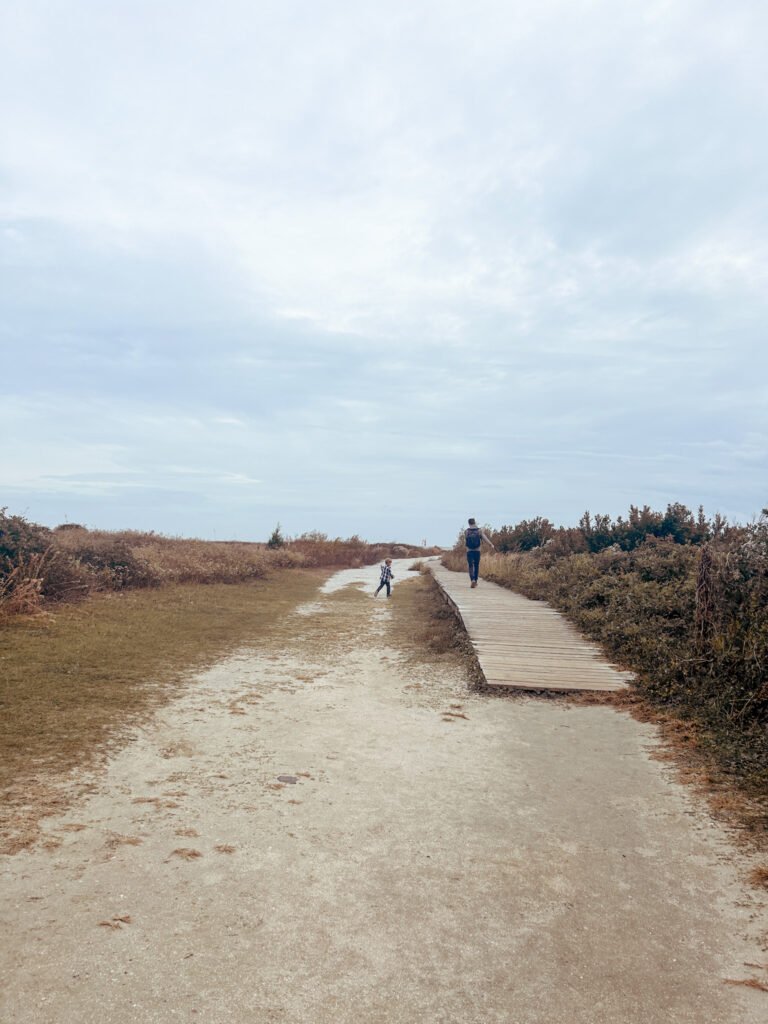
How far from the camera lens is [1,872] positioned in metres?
3.46

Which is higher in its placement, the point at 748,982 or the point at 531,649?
the point at 531,649

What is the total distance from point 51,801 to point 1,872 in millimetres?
937

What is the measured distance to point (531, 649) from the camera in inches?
373

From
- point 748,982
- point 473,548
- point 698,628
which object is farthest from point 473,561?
point 748,982

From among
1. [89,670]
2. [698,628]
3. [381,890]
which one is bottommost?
[381,890]

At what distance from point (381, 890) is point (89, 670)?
5.99m

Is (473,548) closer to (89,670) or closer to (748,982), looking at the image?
(89,670)

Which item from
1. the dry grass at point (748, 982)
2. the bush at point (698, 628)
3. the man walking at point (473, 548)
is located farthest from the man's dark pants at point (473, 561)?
the dry grass at point (748, 982)

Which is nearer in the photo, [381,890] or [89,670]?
[381,890]

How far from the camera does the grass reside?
15.9ft

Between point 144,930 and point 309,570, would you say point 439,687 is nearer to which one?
point 144,930

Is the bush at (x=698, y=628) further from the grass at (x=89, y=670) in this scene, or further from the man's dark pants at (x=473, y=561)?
the grass at (x=89, y=670)

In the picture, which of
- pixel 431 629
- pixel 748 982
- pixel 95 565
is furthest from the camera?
pixel 95 565

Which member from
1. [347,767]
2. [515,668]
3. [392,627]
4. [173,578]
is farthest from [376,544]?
[347,767]
